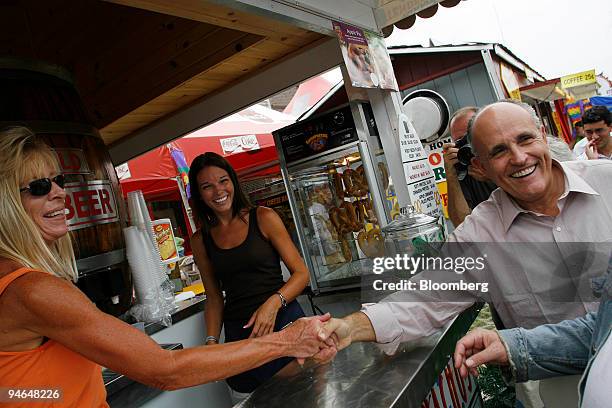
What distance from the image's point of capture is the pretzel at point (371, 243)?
3972 millimetres

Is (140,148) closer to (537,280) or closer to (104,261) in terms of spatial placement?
(104,261)

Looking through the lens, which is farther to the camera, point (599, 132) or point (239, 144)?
point (239, 144)

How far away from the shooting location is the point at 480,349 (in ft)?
4.56

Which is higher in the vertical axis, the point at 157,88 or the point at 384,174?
the point at 157,88

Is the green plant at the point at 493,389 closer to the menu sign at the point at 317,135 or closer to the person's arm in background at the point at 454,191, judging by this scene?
the person's arm in background at the point at 454,191

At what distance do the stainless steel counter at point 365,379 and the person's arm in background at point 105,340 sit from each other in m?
0.16

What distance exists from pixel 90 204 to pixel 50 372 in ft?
3.04

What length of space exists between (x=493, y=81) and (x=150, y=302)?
5.75 m

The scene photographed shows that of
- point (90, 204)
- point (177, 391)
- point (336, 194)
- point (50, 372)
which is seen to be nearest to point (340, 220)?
point (336, 194)

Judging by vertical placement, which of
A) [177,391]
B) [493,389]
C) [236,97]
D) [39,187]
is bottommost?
[493,389]

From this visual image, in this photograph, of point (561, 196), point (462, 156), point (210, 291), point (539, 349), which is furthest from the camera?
point (210, 291)

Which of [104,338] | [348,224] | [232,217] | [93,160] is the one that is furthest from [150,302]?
[348,224]

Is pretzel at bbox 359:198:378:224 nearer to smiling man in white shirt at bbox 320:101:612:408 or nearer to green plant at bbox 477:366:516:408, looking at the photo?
green plant at bbox 477:366:516:408

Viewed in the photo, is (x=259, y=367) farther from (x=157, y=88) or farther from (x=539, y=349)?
(x=157, y=88)
